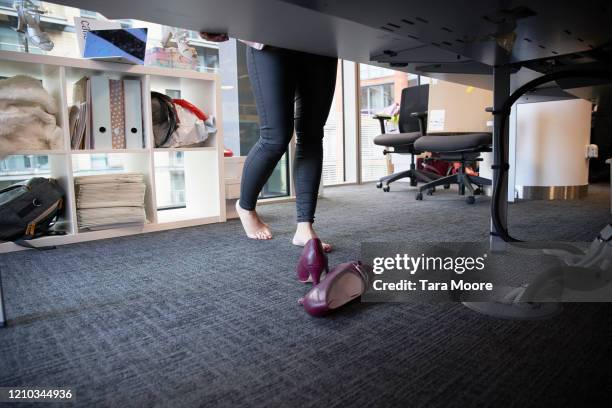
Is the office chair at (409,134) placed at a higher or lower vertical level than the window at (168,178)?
higher

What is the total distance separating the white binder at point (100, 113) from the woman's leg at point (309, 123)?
3.16 feet

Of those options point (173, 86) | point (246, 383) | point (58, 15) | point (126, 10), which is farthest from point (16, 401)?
point (58, 15)

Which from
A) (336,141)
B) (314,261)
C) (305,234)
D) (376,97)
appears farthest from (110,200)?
(376,97)

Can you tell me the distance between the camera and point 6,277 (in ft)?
4.20

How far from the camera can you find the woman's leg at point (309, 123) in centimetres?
139

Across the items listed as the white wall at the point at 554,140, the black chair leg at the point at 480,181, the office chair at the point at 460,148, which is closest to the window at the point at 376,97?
the office chair at the point at 460,148

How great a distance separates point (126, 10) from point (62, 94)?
1.36m

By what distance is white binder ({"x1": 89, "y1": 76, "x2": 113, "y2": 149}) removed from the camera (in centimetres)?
186

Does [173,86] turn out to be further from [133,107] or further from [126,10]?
[126,10]

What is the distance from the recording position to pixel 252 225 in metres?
1.71

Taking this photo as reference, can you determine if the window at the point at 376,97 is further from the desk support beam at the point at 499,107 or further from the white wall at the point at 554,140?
the desk support beam at the point at 499,107

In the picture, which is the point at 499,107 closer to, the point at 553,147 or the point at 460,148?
the point at 460,148

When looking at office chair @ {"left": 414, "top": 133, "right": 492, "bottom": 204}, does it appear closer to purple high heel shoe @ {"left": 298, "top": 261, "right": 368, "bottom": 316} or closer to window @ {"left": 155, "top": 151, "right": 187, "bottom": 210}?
window @ {"left": 155, "top": 151, "right": 187, "bottom": 210}

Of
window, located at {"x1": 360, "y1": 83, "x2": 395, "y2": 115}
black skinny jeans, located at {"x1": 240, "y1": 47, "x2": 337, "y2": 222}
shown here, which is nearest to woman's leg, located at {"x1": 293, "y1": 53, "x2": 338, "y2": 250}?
black skinny jeans, located at {"x1": 240, "y1": 47, "x2": 337, "y2": 222}
